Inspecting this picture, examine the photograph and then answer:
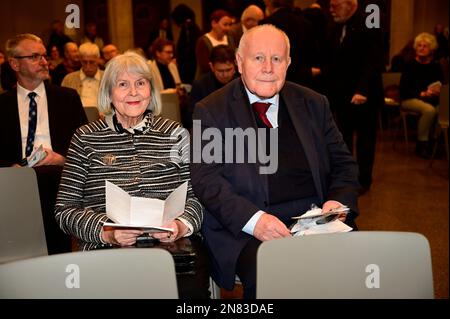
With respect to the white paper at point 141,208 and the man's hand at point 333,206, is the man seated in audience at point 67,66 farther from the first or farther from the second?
the man's hand at point 333,206

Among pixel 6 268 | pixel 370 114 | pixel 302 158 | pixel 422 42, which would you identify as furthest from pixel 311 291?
pixel 422 42

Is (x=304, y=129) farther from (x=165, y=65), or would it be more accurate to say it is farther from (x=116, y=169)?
(x=165, y=65)

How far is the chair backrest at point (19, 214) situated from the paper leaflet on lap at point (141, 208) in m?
0.46

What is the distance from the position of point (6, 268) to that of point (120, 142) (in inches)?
42.1

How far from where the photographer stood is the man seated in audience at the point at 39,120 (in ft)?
9.42

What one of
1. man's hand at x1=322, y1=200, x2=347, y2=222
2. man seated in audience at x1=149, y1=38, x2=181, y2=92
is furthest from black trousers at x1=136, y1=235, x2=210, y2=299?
man seated in audience at x1=149, y1=38, x2=181, y2=92

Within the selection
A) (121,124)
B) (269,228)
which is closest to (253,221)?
(269,228)

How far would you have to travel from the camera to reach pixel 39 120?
117 inches

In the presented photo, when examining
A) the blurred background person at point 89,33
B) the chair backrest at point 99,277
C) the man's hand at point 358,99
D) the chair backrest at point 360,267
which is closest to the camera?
the chair backrest at point 99,277

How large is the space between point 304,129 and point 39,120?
135cm

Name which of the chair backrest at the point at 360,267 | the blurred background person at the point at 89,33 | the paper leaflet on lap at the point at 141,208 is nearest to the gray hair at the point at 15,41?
the paper leaflet on lap at the point at 141,208

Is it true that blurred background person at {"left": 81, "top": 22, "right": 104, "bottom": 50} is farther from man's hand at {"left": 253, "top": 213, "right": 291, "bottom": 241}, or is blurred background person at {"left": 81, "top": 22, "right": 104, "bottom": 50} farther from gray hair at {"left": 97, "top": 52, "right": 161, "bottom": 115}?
man's hand at {"left": 253, "top": 213, "right": 291, "bottom": 241}

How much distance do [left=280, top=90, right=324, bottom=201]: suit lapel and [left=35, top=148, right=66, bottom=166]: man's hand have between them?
1.14 metres

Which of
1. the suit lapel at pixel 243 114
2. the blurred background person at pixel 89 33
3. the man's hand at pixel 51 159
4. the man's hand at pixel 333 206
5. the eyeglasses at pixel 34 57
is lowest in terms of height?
the man's hand at pixel 333 206
